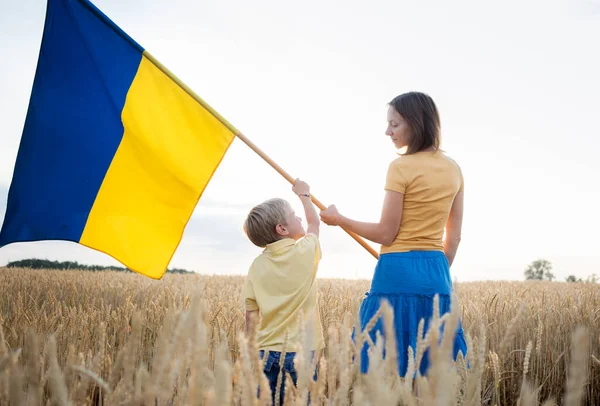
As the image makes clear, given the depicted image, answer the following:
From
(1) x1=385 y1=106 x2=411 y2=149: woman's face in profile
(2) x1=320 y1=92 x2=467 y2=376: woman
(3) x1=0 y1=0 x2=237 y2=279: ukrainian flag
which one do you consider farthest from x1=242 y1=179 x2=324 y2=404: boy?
(3) x1=0 y1=0 x2=237 y2=279: ukrainian flag

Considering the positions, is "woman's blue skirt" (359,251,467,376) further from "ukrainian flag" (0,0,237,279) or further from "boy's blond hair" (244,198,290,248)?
"ukrainian flag" (0,0,237,279)

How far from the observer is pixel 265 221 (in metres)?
2.51

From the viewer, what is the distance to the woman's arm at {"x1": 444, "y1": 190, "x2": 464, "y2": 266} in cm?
252

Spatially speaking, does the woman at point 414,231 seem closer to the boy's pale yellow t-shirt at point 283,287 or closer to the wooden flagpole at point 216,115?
the boy's pale yellow t-shirt at point 283,287

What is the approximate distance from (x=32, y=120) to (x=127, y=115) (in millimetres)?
744

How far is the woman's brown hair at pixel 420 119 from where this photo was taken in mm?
2404

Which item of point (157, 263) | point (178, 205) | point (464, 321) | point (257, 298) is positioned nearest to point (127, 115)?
point (178, 205)

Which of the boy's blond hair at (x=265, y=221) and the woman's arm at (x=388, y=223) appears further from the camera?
the boy's blond hair at (x=265, y=221)

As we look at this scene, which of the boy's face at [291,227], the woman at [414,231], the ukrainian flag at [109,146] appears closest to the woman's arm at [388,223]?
the woman at [414,231]

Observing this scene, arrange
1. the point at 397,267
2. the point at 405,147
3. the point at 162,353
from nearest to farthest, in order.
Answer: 1. the point at 162,353
2. the point at 397,267
3. the point at 405,147

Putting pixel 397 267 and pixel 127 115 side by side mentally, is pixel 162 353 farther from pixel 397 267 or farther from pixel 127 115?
pixel 127 115

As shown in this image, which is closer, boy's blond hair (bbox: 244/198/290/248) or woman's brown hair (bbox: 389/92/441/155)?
woman's brown hair (bbox: 389/92/441/155)

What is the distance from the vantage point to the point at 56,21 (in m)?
3.85

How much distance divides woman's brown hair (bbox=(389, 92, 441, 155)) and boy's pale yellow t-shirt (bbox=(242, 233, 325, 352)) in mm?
734
